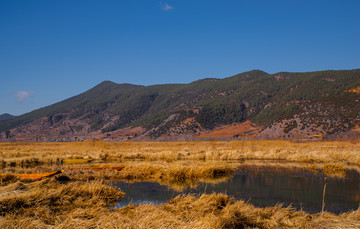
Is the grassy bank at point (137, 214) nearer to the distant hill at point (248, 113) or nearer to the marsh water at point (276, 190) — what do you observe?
the marsh water at point (276, 190)

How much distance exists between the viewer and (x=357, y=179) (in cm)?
1559

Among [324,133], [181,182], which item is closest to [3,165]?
[181,182]

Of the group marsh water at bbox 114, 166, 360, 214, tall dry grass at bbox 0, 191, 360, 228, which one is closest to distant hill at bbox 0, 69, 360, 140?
marsh water at bbox 114, 166, 360, 214

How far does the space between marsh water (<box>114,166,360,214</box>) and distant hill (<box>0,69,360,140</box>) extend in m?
53.8

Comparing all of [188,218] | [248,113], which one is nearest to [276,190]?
[188,218]

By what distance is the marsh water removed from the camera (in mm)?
10445

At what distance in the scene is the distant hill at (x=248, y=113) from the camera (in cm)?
7931

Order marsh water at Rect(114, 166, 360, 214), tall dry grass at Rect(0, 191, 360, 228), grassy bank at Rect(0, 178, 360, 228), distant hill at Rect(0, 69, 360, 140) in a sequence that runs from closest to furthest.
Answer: tall dry grass at Rect(0, 191, 360, 228)
grassy bank at Rect(0, 178, 360, 228)
marsh water at Rect(114, 166, 360, 214)
distant hill at Rect(0, 69, 360, 140)

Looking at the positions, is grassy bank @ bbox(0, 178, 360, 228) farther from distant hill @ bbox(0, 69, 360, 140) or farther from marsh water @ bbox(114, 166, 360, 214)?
distant hill @ bbox(0, 69, 360, 140)

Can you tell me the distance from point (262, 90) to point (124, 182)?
459ft

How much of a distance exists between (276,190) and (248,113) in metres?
125

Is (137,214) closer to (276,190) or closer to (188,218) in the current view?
(188,218)

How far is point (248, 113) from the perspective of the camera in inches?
5330

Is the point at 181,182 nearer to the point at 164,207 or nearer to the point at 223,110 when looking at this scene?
the point at 164,207
